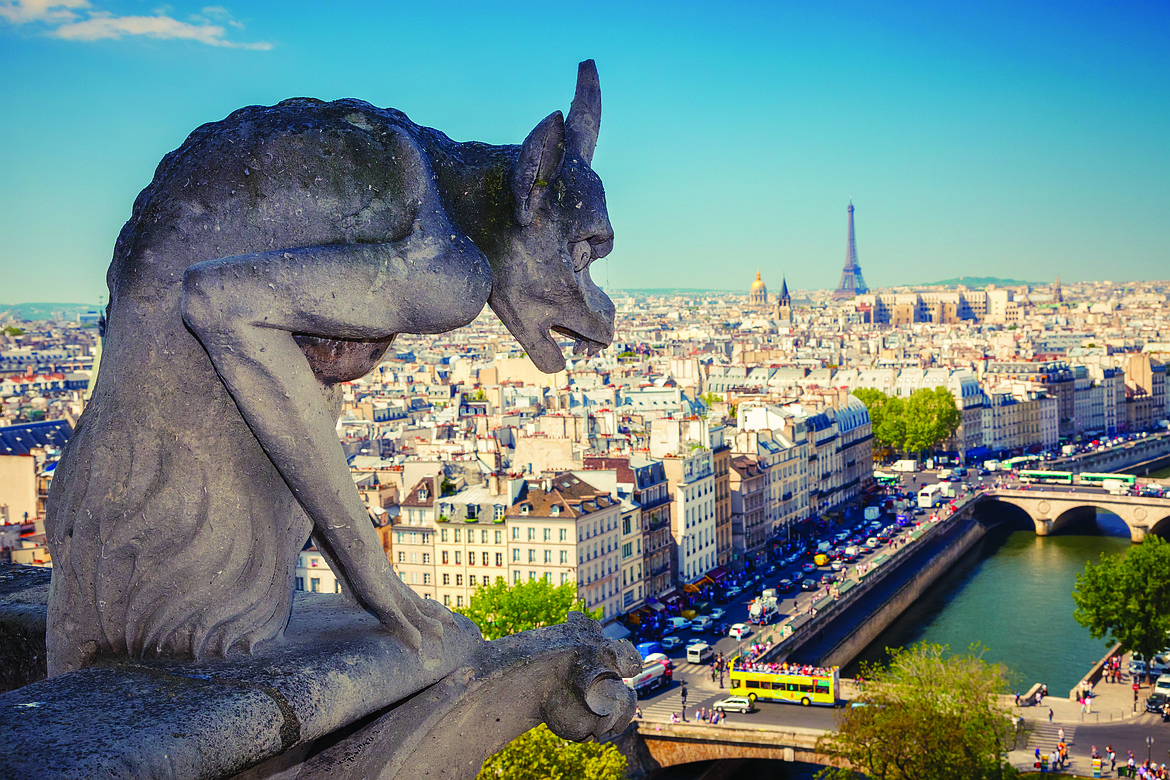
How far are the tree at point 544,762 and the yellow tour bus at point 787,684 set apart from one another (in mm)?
7216

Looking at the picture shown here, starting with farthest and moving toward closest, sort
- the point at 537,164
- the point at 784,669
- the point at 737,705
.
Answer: the point at 784,669 < the point at 737,705 < the point at 537,164

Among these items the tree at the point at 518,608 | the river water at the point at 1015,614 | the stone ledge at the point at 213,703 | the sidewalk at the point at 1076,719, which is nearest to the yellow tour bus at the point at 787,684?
the sidewalk at the point at 1076,719

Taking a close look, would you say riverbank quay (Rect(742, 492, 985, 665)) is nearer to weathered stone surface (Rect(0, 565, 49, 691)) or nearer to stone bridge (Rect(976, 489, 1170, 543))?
stone bridge (Rect(976, 489, 1170, 543))

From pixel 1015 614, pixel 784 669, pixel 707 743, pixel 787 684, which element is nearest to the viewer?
pixel 707 743

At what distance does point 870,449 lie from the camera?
54.8m

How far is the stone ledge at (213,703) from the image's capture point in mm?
1857

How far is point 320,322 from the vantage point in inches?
91.3

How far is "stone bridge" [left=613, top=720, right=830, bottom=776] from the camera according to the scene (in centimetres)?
2064

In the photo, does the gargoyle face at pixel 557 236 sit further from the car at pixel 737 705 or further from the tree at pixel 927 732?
the car at pixel 737 705

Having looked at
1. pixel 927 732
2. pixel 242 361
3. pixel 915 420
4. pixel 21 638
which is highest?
pixel 242 361

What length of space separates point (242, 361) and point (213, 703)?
59 centimetres

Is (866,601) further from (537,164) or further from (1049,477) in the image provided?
(537,164)

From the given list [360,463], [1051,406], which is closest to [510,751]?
[360,463]

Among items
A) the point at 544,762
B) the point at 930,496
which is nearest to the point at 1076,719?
the point at 544,762
